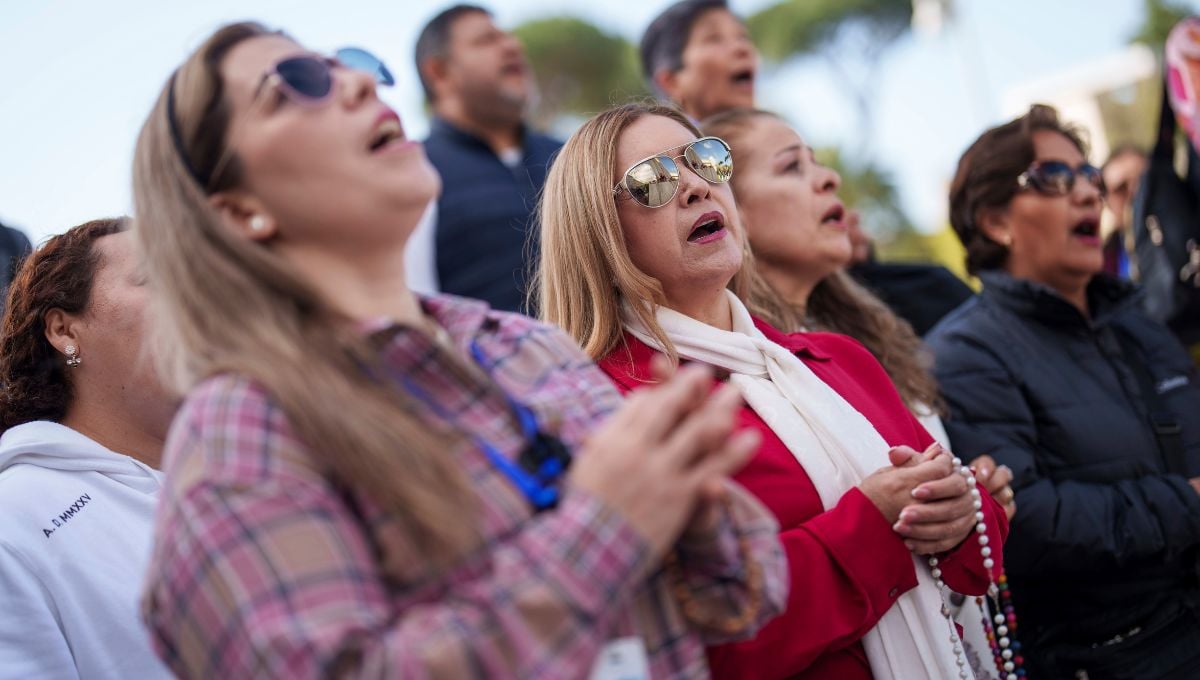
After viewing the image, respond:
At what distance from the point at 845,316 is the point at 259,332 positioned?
2.66 meters

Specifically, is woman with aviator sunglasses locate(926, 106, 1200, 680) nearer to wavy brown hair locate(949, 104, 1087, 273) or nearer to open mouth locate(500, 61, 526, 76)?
wavy brown hair locate(949, 104, 1087, 273)

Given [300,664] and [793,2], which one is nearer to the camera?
[300,664]

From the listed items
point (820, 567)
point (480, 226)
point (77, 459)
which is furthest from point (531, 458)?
point (480, 226)

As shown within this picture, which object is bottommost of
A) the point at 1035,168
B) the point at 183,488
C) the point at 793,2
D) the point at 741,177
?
the point at 793,2

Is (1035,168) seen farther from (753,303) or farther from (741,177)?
(753,303)

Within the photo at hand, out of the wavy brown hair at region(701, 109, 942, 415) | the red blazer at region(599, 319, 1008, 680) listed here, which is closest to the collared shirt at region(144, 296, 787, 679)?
the red blazer at region(599, 319, 1008, 680)

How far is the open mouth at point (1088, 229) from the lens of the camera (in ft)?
13.1

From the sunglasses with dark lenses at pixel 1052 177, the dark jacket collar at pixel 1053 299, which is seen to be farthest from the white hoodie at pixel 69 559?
the sunglasses with dark lenses at pixel 1052 177

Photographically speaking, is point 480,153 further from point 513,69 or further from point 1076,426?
point 1076,426

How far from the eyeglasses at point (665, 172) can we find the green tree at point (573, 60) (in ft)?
142

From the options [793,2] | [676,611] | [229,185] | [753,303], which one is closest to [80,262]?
Result: [229,185]

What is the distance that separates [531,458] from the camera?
1549mm

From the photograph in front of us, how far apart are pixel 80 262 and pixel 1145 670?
10.6 ft

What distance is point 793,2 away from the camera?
48438mm
